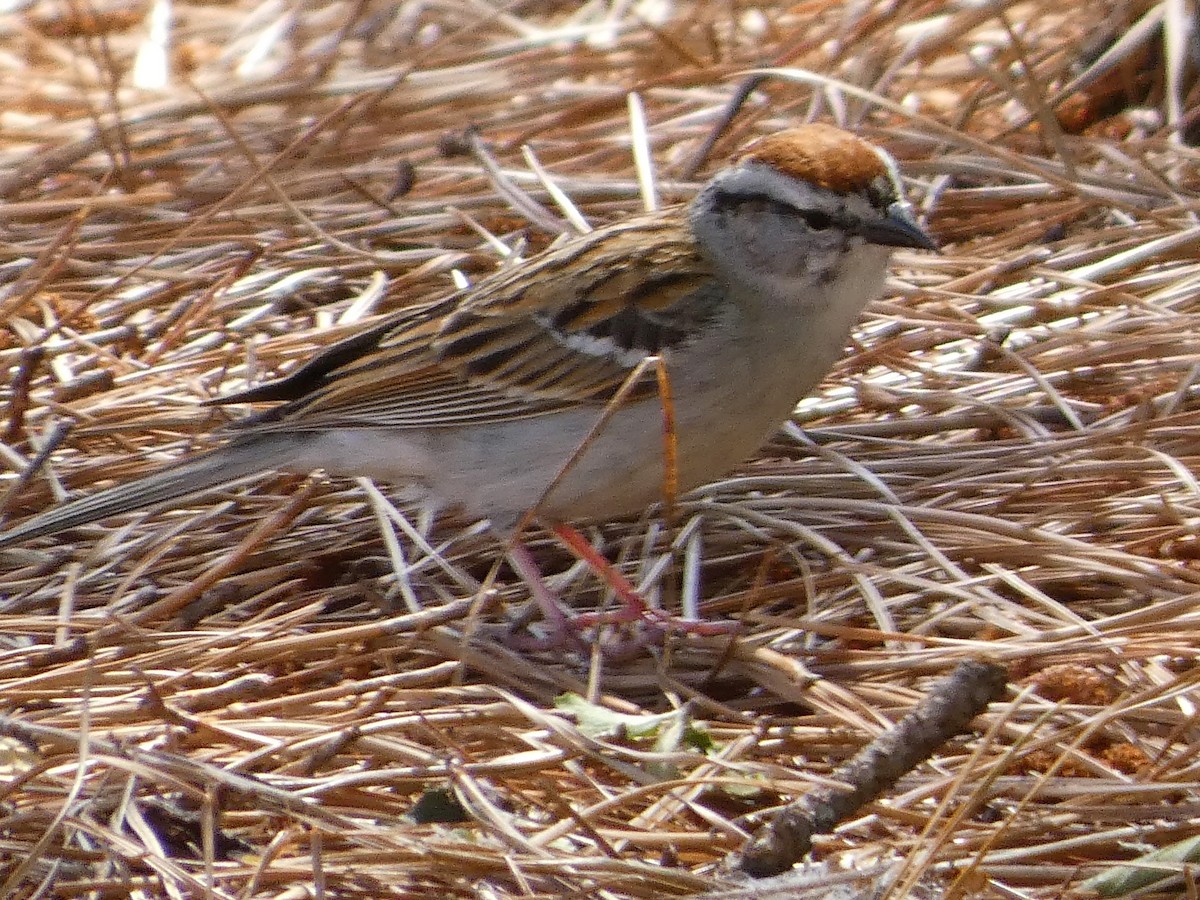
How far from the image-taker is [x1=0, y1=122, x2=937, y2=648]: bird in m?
3.52

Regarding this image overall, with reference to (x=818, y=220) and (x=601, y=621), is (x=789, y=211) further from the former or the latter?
(x=601, y=621)

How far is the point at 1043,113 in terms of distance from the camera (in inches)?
183

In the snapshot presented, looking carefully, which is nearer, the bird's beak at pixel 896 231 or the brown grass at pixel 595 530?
the brown grass at pixel 595 530

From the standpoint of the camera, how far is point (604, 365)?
3.76m

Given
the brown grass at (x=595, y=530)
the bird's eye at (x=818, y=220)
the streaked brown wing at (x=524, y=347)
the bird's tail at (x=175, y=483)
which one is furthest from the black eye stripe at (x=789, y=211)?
the bird's tail at (x=175, y=483)

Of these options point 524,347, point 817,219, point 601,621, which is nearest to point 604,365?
point 524,347

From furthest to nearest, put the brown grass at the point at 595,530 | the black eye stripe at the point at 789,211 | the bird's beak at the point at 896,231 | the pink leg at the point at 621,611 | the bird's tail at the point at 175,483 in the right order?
the bird's tail at the point at 175,483, the black eye stripe at the point at 789,211, the bird's beak at the point at 896,231, the pink leg at the point at 621,611, the brown grass at the point at 595,530

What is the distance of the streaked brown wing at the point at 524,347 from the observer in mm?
3740

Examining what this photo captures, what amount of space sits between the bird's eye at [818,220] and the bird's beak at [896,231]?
0.25 feet

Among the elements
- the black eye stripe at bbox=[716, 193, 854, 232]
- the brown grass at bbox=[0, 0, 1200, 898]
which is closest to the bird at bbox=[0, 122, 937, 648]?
the black eye stripe at bbox=[716, 193, 854, 232]

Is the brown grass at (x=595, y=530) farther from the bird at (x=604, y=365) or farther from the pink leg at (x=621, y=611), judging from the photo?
the bird at (x=604, y=365)

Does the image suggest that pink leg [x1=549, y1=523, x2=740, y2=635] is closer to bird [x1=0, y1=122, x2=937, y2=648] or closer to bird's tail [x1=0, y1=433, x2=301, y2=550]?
bird [x1=0, y1=122, x2=937, y2=648]

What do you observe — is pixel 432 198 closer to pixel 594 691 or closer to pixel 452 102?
pixel 452 102

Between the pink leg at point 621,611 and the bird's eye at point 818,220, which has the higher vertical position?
the bird's eye at point 818,220
